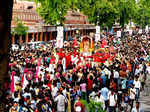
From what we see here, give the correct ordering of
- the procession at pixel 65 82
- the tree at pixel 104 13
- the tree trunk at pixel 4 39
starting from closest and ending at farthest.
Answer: the tree trunk at pixel 4 39, the procession at pixel 65 82, the tree at pixel 104 13

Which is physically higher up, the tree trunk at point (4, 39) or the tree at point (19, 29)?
the tree trunk at point (4, 39)

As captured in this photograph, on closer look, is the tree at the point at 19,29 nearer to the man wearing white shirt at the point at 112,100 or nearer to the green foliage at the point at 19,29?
the green foliage at the point at 19,29

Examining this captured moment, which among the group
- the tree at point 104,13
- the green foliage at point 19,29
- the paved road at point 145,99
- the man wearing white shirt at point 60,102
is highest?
the tree at point 104,13

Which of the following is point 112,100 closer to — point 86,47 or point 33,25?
point 86,47

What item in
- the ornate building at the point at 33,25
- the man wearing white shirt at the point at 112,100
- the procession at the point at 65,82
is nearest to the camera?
the procession at the point at 65,82

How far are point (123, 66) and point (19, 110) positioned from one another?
9023 mm

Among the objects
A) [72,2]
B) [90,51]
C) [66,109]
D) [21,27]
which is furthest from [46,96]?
[21,27]

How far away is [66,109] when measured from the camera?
39.5 ft

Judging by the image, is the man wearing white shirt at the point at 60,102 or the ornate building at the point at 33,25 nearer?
the man wearing white shirt at the point at 60,102

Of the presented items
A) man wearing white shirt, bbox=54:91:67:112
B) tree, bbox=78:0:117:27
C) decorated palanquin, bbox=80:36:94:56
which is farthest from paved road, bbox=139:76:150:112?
tree, bbox=78:0:117:27

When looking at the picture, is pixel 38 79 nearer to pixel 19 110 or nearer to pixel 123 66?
pixel 123 66

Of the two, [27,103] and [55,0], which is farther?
[27,103]

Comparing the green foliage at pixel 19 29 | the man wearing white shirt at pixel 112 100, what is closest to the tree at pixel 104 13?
the green foliage at pixel 19 29

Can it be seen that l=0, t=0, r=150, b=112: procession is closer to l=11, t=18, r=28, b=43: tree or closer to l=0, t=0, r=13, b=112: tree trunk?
l=0, t=0, r=13, b=112: tree trunk
